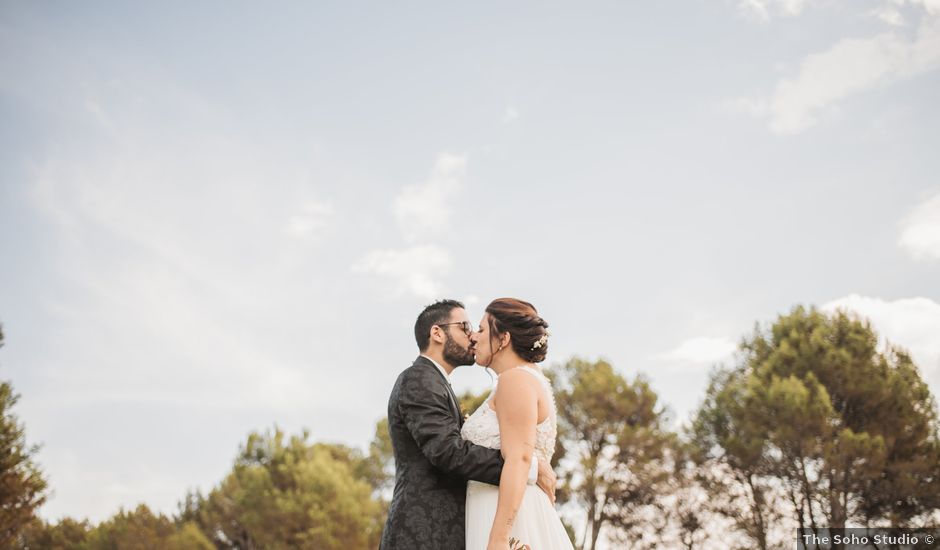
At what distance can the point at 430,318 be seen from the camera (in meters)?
4.61

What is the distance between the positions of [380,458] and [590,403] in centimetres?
1216

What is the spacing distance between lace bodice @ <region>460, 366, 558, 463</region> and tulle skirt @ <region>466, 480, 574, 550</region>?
0.27 meters

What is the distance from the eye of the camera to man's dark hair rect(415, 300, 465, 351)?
4551 millimetres

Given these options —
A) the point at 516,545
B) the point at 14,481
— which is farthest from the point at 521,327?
the point at 14,481

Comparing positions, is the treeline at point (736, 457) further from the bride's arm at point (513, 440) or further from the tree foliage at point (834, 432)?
the bride's arm at point (513, 440)

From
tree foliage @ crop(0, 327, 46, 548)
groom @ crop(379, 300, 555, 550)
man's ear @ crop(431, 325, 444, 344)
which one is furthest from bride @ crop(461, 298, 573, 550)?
tree foliage @ crop(0, 327, 46, 548)

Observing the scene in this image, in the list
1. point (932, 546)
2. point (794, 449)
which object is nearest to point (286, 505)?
point (794, 449)

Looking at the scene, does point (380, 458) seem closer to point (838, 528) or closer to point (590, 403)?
point (590, 403)

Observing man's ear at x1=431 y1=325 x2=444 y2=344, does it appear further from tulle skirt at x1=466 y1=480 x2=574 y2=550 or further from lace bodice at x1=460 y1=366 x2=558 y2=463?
tulle skirt at x1=466 y1=480 x2=574 y2=550

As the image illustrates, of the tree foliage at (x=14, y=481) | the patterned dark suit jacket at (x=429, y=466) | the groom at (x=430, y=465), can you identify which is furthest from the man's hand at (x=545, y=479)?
the tree foliage at (x=14, y=481)

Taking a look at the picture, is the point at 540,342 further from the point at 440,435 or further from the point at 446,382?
the point at 440,435

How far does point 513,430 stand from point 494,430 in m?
0.26

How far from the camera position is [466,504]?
13.5 ft

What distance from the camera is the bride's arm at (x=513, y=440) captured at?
12.0 feet
